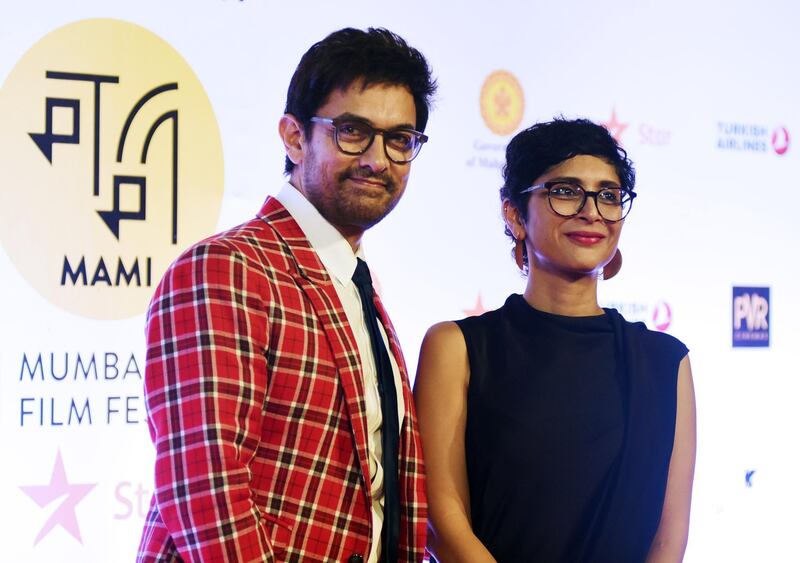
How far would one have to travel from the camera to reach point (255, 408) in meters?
1.32

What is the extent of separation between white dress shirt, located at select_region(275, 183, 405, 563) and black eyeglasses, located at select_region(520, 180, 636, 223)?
1.35ft

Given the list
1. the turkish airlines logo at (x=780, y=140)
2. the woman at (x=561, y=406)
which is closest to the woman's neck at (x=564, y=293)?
the woman at (x=561, y=406)

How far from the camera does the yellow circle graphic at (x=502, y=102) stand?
2818 mm

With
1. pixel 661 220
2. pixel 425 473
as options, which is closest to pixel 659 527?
pixel 425 473

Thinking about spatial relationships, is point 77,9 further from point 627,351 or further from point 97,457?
point 627,351

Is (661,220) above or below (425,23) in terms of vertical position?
below

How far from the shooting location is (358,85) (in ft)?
5.29

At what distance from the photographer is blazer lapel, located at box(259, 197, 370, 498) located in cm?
143

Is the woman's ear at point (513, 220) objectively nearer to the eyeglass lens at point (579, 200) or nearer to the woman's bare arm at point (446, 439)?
the eyeglass lens at point (579, 200)

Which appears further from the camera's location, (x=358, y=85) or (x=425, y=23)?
(x=425, y=23)

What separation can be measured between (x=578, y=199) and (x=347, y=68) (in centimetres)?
51

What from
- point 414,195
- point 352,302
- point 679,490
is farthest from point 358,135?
point 414,195

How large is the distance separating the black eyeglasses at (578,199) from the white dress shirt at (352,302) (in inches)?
16.2

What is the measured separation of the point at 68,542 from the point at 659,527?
1405mm
